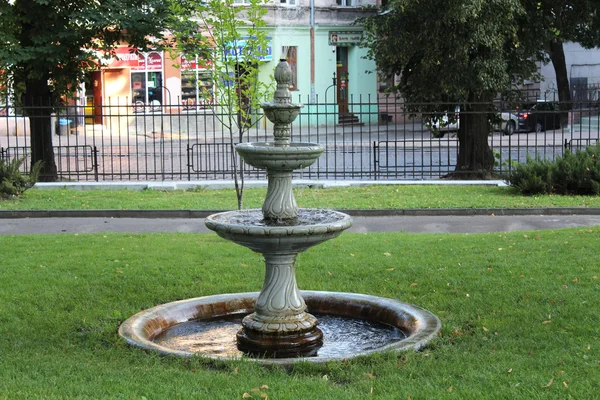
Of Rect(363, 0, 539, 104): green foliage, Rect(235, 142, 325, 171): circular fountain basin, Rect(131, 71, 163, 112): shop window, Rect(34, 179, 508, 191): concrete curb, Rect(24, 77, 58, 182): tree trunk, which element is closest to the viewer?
Rect(235, 142, 325, 171): circular fountain basin

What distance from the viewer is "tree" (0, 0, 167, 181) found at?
18.8 metres

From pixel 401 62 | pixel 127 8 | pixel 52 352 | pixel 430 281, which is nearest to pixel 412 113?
pixel 401 62

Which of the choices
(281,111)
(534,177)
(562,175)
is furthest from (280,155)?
(562,175)

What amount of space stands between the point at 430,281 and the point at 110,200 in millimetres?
9444

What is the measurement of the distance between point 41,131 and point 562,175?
11970mm

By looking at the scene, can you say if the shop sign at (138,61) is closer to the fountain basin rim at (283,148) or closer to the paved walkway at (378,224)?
the paved walkway at (378,224)

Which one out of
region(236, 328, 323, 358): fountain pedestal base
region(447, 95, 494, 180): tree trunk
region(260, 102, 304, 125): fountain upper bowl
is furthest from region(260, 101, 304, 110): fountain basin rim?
region(447, 95, 494, 180): tree trunk

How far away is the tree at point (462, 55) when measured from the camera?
60.9 ft

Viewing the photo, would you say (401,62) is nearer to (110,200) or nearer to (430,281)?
(110,200)

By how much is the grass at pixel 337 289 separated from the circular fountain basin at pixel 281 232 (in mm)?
1069

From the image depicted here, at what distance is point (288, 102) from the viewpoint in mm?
7340

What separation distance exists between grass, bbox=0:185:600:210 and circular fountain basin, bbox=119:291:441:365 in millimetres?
7154

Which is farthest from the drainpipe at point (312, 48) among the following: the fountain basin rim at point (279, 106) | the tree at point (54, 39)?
the fountain basin rim at point (279, 106)

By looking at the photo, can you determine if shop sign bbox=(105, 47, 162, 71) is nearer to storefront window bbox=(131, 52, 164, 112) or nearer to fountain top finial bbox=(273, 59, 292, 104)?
storefront window bbox=(131, 52, 164, 112)
